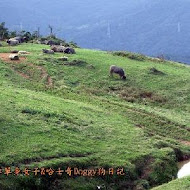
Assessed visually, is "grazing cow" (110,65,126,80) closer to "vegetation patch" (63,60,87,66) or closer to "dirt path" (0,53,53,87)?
"vegetation patch" (63,60,87,66)

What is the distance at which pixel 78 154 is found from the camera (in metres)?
24.1

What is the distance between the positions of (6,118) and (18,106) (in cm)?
272

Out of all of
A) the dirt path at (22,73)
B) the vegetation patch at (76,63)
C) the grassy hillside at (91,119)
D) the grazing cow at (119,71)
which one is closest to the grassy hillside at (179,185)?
the grassy hillside at (91,119)

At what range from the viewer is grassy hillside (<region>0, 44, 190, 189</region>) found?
23.0 meters

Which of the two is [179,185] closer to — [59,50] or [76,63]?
[76,63]

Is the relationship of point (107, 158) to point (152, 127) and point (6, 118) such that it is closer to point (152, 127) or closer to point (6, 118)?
point (6, 118)

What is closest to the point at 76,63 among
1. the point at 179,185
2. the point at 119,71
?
the point at 119,71

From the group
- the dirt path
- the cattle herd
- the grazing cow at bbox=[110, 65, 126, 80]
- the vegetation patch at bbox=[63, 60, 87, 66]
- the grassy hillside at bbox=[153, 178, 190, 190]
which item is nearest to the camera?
the grassy hillside at bbox=[153, 178, 190, 190]

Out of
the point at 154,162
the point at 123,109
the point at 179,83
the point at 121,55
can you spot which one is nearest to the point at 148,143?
the point at 154,162

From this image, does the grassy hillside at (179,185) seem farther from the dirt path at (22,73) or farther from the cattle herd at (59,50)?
the cattle herd at (59,50)

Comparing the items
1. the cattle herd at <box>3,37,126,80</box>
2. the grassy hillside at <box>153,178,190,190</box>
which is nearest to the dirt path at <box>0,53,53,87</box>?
the cattle herd at <box>3,37,126,80</box>

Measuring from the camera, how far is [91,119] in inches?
1199

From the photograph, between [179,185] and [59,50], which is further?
[59,50]

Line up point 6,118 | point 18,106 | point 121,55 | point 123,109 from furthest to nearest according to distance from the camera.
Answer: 1. point 121,55
2. point 123,109
3. point 18,106
4. point 6,118
